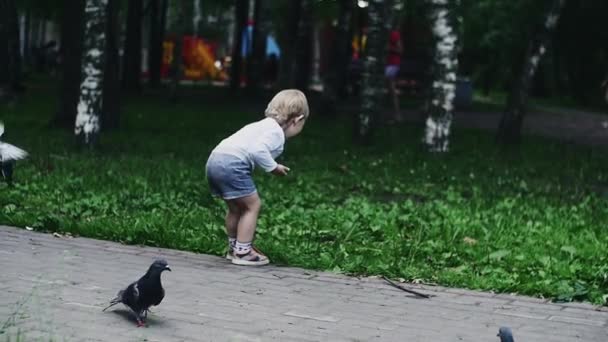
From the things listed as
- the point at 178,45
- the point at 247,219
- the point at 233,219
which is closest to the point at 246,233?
the point at 247,219

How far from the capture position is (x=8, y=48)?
75.7 feet

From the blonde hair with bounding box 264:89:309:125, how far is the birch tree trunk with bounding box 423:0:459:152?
8370mm

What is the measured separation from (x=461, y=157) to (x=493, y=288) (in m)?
8.72

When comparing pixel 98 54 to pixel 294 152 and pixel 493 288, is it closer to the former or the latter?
pixel 294 152

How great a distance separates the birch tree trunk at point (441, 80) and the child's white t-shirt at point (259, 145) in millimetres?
8466

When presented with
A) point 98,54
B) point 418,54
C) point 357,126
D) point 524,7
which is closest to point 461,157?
point 357,126

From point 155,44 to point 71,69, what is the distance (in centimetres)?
1974

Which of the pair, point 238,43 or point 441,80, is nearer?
point 441,80

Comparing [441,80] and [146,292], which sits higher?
[441,80]

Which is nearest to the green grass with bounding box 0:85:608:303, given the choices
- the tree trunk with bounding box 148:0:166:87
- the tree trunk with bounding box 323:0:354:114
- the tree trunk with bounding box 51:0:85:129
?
the tree trunk with bounding box 51:0:85:129

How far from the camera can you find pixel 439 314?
22.0ft

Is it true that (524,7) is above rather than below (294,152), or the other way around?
above

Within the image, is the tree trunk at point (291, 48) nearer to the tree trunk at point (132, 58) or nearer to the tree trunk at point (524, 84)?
the tree trunk at point (132, 58)

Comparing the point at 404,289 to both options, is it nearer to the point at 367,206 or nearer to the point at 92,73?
the point at 367,206
